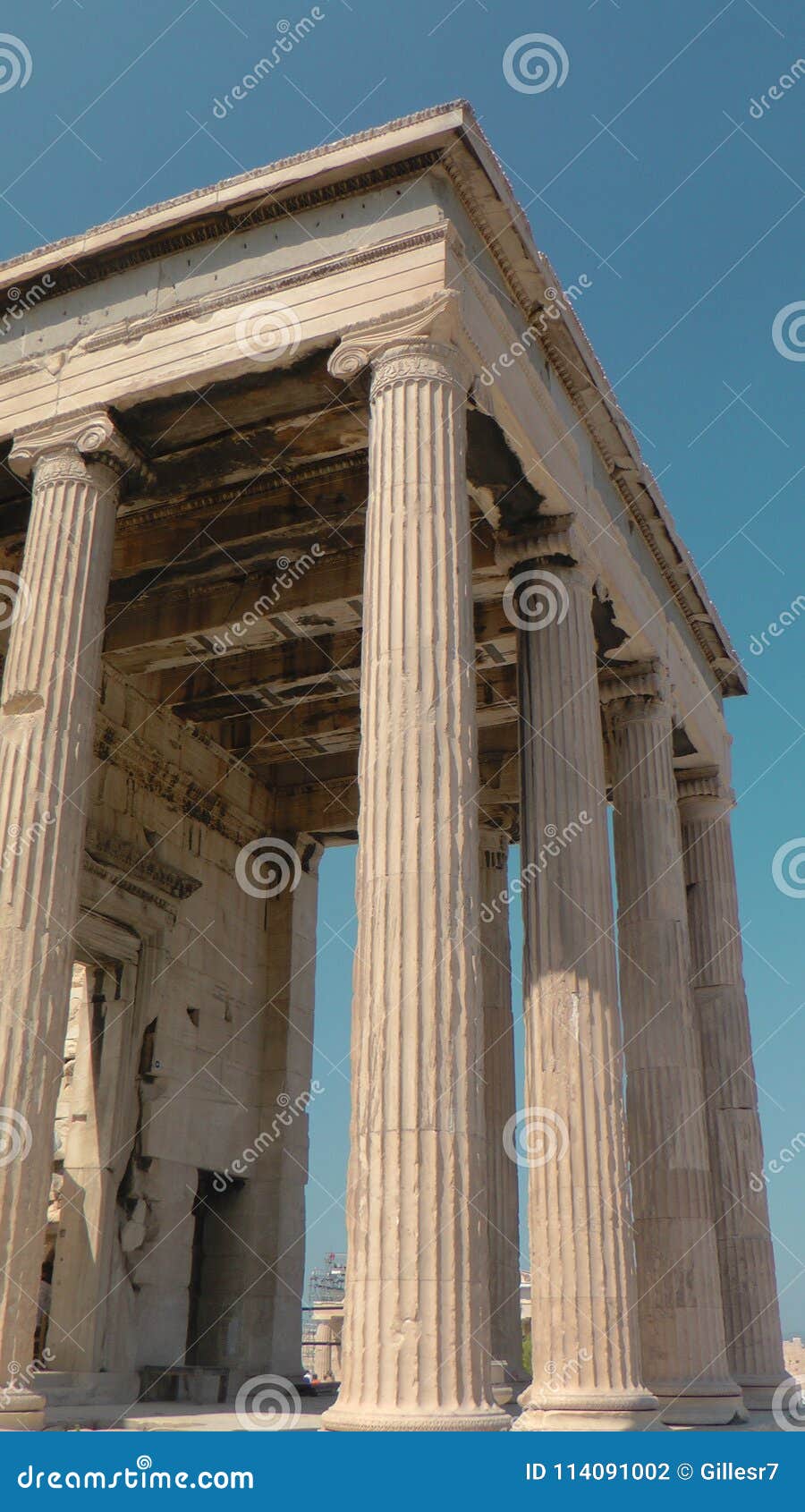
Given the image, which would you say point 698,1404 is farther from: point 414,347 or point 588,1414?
point 414,347

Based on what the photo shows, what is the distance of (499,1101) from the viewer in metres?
26.9

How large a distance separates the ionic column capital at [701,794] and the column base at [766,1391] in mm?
10824

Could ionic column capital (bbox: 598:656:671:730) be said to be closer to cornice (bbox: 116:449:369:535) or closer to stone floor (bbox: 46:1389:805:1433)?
cornice (bbox: 116:449:369:535)

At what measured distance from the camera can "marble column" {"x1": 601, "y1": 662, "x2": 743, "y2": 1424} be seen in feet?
67.9

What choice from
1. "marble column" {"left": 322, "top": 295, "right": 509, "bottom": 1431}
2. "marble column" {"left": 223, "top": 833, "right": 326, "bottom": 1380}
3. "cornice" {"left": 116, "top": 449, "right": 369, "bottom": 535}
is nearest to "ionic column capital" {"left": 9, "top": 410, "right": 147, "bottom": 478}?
"cornice" {"left": 116, "top": 449, "right": 369, "bottom": 535}

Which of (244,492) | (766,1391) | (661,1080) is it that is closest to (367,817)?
(244,492)

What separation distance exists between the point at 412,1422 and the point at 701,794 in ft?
60.5

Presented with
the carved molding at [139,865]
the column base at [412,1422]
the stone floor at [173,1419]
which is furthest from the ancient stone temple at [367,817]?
the stone floor at [173,1419]

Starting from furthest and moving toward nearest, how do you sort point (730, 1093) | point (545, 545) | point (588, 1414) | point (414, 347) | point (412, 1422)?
point (730, 1093) < point (545, 545) < point (414, 347) < point (588, 1414) < point (412, 1422)

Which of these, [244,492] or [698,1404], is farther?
[244,492]

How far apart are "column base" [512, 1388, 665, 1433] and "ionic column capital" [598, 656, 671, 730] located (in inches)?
469

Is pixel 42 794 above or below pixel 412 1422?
above

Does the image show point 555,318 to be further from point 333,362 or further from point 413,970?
point 413,970

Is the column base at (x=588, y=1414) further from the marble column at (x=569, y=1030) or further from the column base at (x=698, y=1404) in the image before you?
the column base at (x=698, y=1404)
